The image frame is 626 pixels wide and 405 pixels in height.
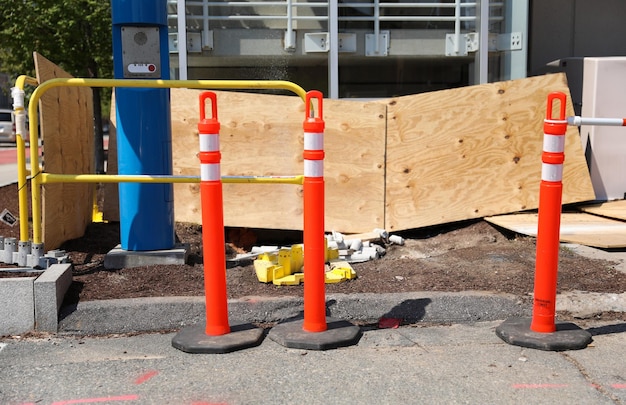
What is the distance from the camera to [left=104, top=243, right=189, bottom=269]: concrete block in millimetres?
5332

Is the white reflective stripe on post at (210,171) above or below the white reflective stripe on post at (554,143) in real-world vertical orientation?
below

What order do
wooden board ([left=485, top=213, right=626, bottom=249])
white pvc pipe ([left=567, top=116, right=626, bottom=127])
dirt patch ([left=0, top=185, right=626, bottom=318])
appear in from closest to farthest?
white pvc pipe ([left=567, top=116, right=626, bottom=127]), dirt patch ([left=0, top=185, right=626, bottom=318]), wooden board ([left=485, top=213, right=626, bottom=249])

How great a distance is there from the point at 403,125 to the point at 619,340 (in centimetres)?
342

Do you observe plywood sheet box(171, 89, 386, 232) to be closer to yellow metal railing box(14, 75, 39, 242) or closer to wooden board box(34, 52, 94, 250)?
wooden board box(34, 52, 94, 250)

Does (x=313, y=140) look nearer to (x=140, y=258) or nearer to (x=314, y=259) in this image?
(x=314, y=259)

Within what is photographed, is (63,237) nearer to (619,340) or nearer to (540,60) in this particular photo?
(619,340)

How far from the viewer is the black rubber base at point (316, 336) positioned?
13.4 ft

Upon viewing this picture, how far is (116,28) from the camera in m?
5.27

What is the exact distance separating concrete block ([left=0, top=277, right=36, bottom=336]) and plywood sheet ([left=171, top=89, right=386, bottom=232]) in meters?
→ 2.97

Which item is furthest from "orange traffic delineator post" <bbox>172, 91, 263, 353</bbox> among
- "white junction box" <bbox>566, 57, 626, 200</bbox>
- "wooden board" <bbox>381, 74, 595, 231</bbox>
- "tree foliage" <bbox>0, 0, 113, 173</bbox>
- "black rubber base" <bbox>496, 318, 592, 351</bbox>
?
"tree foliage" <bbox>0, 0, 113, 173</bbox>

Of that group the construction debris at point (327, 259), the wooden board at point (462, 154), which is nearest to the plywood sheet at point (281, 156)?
the wooden board at point (462, 154)

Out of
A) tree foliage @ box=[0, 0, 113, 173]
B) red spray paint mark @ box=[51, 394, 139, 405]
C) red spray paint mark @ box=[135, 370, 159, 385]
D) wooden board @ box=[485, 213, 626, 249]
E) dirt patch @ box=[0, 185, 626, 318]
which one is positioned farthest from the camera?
tree foliage @ box=[0, 0, 113, 173]

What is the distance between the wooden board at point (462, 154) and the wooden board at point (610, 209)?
1.26 feet

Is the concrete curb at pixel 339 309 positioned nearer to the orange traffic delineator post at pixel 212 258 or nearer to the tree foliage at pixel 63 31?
the orange traffic delineator post at pixel 212 258
